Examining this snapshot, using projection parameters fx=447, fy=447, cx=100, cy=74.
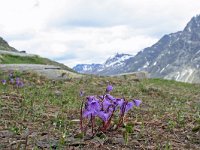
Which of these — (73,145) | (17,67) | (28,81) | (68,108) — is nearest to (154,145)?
(73,145)

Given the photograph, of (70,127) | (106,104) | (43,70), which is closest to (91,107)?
(106,104)

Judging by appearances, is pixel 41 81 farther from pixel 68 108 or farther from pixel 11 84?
pixel 68 108

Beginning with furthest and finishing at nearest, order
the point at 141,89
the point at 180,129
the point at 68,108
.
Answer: the point at 141,89, the point at 68,108, the point at 180,129

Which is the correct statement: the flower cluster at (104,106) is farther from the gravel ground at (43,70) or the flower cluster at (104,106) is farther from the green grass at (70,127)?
the gravel ground at (43,70)

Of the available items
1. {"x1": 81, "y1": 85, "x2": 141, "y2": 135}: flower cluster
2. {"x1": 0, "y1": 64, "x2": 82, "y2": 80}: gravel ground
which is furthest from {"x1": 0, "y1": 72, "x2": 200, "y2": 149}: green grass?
{"x1": 0, "y1": 64, "x2": 82, "y2": 80}: gravel ground

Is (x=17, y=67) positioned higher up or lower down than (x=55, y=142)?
higher up

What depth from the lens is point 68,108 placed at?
9.54 meters

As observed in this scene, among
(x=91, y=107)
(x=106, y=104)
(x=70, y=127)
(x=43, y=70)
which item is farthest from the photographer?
(x=43, y=70)

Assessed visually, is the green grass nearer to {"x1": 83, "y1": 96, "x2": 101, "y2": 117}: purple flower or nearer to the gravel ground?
{"x1": 83, "y1": 96, "x2": 101, "y2": 117}: purple flower

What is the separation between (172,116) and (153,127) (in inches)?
59.2

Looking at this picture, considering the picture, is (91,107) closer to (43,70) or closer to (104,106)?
(104,106)

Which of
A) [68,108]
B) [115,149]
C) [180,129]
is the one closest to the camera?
[115,149]

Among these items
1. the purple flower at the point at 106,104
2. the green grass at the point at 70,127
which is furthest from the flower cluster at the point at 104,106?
the green grass at the point at 70,127

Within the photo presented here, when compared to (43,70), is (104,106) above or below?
below
